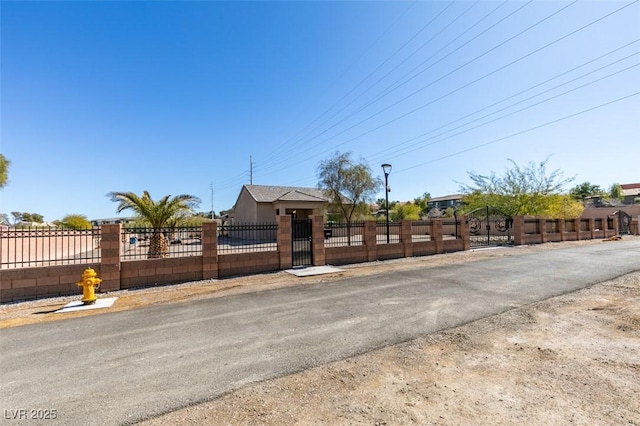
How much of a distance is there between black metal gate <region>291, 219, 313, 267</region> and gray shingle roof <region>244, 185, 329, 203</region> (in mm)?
16347

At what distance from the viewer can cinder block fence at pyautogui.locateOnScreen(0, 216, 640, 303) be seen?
27.9 ft

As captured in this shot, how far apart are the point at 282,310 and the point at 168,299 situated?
3.49 m

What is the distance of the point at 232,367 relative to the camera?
13.7ft

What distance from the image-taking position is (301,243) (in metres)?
12.8

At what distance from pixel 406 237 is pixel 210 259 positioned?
974 cm

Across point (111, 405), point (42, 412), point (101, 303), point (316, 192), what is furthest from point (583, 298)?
point (316, 192)

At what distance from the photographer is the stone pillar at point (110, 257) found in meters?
9.15

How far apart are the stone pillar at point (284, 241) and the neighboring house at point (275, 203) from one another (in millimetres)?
14850

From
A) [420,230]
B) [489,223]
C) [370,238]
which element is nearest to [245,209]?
[420,230]

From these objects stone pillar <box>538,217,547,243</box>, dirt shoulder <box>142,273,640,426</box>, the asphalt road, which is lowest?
dirt shoulder <box>142,273,640,426</box>

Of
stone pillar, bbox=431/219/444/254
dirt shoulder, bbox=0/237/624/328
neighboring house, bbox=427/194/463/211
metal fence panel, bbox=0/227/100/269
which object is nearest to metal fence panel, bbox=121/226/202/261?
metal fence panel, bbox=0/227/100/269

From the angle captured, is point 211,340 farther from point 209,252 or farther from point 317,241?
point 317,241

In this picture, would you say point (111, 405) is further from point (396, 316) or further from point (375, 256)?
point (375, 256)

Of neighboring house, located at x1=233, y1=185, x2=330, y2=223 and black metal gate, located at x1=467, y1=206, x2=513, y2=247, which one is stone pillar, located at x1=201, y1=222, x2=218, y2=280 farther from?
black metal gate, located at x1=467, y1=206, x2=513, y2=247
